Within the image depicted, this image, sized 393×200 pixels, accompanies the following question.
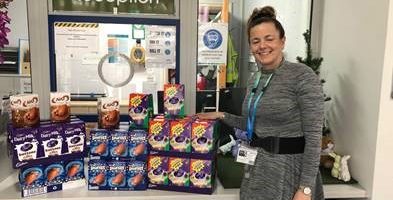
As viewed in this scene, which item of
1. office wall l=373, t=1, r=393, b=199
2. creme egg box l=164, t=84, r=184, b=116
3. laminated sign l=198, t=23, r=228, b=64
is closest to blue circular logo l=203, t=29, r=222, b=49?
laminated sign l=198, t=23, r=228, b=64

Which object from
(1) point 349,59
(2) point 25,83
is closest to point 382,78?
(1) point 349,59

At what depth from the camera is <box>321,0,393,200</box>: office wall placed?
5.65ft

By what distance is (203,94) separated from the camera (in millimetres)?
2543

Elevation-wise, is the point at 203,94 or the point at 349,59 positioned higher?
the point at 349,59

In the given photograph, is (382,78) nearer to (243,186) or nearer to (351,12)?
(351,12)

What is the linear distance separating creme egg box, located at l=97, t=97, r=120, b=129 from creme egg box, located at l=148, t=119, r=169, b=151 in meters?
0.19

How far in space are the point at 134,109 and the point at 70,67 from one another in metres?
0.74

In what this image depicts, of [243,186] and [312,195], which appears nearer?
[312,195]

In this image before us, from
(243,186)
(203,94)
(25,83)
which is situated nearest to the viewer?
(243,186)

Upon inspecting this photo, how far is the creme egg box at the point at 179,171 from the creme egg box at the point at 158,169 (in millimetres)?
24

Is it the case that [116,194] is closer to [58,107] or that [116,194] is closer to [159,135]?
[159,135]

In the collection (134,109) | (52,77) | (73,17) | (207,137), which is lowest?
(207,137)

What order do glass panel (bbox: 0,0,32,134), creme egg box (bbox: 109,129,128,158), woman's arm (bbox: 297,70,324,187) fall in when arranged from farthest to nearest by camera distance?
glass panel (bbox: 0,0,32,134) < creme egg box (bbox: 109,129,128,158) < woman's arm (bbox: 297,70,324,187)

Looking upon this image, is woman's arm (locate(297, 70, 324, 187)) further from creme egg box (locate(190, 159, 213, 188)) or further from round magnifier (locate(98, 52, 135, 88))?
round magnifier (locate(98, 52, 135, 88))
